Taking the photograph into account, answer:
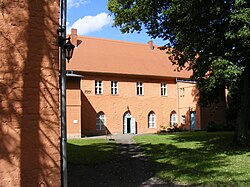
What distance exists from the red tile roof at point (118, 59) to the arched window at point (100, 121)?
505 cm

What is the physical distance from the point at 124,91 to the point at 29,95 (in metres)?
32.3

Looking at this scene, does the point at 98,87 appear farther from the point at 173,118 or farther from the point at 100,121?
the point at 173,118

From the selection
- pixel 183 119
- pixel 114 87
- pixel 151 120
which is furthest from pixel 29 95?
pixel 183 119

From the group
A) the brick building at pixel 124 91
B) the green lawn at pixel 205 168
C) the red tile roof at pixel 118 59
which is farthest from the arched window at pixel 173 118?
the green lawn at pixel 205 168

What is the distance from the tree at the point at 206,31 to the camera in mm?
14992

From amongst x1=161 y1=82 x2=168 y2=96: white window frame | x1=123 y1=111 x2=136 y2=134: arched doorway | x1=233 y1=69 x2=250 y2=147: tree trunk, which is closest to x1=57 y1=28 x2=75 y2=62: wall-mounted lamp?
x1=233 y1=69 x2=250 y2=147: tree trunk

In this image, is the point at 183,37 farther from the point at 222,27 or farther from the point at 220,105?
the point at 220,105

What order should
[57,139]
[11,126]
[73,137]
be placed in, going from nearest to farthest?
[11,126] → [57,139] → [73,137]

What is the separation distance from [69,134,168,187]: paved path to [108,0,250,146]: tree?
5.85 metres

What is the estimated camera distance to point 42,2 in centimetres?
758

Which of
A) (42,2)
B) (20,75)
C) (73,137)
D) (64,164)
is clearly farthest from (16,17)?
(73,137)

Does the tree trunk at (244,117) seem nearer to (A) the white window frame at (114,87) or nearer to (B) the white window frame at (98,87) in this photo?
(B) the white window frame at (98,87)

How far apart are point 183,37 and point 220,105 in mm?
28092

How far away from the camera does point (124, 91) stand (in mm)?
39406
